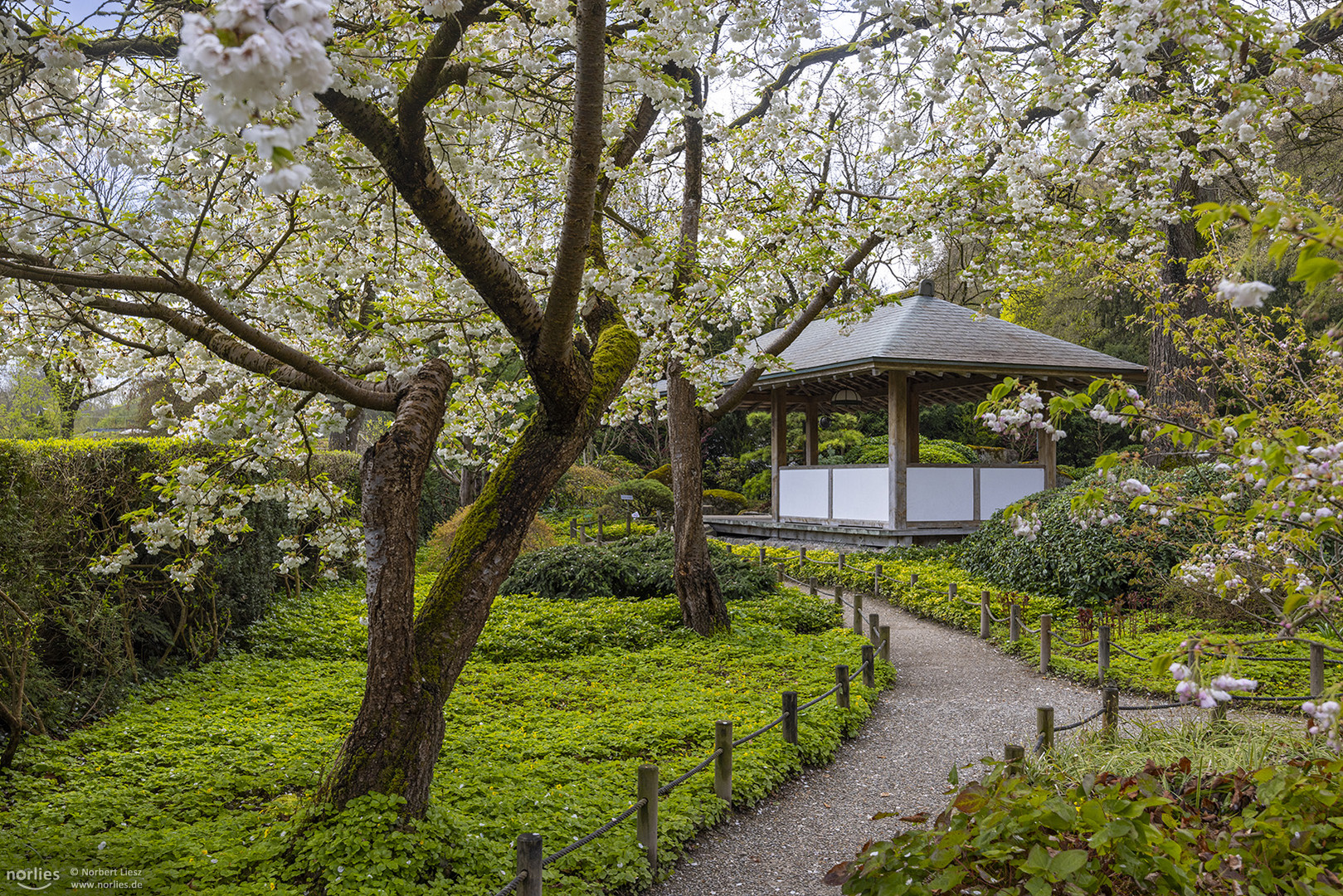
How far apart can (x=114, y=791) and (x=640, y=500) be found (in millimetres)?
14517

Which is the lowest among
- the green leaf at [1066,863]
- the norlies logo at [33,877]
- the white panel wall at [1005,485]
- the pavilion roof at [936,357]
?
the norlies logo at [33,877]

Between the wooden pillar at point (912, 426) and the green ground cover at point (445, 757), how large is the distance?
20.8 ft

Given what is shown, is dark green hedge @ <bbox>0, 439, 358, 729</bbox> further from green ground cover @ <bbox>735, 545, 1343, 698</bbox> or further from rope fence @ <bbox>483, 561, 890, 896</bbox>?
green ground cover @ <bbox>735, 545, 1343, 698</bbox>

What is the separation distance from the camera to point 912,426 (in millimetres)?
15398

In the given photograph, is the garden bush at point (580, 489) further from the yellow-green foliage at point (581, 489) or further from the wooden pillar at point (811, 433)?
the wooden pillar at point (811, 433)

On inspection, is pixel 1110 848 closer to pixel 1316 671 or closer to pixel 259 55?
pixel 259 55

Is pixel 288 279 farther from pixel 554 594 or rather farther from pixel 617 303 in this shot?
pixel 554 594

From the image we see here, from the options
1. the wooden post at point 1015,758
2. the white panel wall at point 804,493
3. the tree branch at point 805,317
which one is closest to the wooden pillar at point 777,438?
the white panel wall at point 804,493

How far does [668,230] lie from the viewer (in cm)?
998

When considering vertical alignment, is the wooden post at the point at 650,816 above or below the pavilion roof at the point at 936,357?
below

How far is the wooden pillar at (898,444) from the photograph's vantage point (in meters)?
14.4

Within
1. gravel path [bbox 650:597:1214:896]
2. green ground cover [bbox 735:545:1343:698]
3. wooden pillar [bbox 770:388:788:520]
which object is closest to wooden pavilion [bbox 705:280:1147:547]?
wooden pillar [bbox 770:388:788:520]

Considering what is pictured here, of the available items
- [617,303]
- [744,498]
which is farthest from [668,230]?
[744,498]

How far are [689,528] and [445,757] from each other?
4.48 metres
